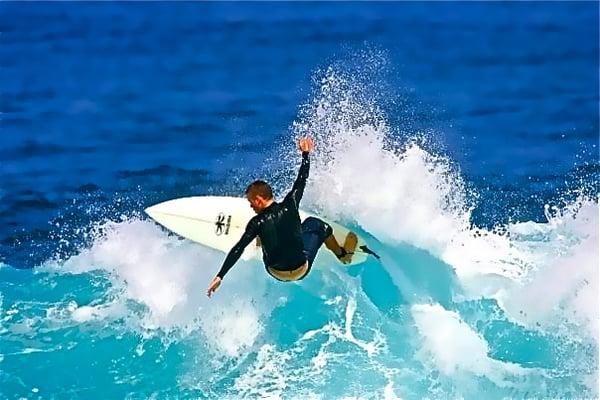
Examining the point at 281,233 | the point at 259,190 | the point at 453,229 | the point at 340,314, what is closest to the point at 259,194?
the point at 259,190

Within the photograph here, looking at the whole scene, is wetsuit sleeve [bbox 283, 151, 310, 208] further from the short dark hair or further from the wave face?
the wave face

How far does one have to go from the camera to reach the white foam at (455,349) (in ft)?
33.0

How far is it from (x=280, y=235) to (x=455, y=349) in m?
2.43

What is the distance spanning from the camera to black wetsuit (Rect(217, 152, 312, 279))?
888 centimetres

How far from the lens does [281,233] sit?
9148mm

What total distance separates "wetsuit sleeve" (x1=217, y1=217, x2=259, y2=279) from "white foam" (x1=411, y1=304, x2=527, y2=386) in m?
2.55

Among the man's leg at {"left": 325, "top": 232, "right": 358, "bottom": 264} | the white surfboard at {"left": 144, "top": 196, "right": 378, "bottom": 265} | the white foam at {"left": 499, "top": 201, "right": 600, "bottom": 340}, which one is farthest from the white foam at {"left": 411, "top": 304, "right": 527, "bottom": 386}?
the white surfboard at {"left": 144, "top": 196, "right": 378, "bottom": 265}

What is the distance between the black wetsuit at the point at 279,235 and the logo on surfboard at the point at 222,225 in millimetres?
1828

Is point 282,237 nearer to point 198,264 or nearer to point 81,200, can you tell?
point 198,264

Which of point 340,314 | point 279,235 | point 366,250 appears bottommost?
point 279,235

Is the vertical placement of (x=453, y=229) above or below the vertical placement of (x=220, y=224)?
above

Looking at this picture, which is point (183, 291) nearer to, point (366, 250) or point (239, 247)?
point (366, 250)

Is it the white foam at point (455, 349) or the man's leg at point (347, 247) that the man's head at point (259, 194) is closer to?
the man's leg at point (347, 247)

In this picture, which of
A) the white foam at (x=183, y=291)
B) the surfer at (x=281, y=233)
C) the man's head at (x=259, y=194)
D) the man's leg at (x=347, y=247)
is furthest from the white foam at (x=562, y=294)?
the man's head at (x=259, y=194)
